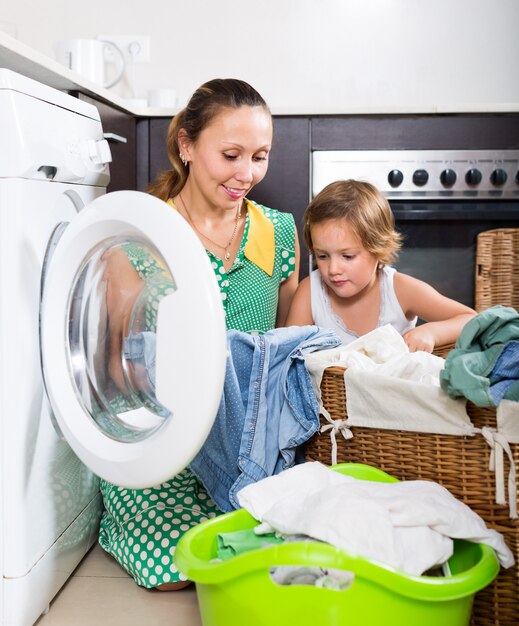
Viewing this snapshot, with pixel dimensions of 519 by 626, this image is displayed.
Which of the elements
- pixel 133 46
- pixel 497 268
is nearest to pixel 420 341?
pixel 497 268

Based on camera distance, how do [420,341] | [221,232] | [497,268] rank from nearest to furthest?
[420,341] → [221,232] → [497,268]

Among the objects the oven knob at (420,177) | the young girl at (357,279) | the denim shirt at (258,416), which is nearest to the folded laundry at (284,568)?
the denim shirt at (258,416)

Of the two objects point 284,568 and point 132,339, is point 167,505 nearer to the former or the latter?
point 132,339

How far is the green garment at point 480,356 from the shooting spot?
3.73 feet

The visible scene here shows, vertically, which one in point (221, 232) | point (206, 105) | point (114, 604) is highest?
point (206, 105)

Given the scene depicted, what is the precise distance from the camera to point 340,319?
199cm

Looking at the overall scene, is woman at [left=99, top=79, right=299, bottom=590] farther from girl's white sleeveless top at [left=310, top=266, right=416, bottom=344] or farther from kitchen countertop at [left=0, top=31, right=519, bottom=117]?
kitchen countertop at [left=0, top=31, right=519, bottom=117]

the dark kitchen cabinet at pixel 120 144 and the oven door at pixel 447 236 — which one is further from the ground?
the dark kitchen cabinet at pixel 120 144

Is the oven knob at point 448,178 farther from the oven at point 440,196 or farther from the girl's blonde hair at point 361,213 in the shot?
the girl's blonde hair at point 361,213

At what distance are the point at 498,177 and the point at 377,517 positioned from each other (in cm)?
129

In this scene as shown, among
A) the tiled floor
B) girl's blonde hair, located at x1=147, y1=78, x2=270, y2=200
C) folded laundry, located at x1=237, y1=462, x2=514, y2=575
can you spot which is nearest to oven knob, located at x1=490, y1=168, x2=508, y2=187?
girl's blonde hair, located at x1=147, y1=78, x2=270, y2=200

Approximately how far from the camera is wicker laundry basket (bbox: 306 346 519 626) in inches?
47.1

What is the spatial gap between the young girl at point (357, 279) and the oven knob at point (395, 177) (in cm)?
16

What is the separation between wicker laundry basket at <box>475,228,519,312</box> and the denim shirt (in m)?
0.76
